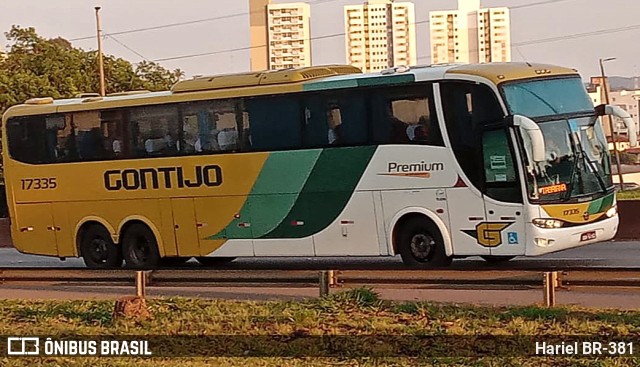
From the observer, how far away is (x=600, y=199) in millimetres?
17594

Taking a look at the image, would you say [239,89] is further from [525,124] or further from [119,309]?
[119,309]

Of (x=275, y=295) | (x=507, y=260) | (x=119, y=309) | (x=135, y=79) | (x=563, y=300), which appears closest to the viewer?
(x=119, y=309)

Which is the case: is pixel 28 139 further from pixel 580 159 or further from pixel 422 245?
pixel 580 159

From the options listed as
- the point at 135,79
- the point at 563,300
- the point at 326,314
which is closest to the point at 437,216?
the point at 563,300

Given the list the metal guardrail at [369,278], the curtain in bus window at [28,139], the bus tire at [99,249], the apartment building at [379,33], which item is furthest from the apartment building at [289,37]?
the metal guardrail at [369,278]

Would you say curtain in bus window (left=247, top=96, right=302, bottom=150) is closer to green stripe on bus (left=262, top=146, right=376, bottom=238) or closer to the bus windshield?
green stripe on bus (left=262, top=146, right=376, bottom=238)

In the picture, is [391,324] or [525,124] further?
[525,124]

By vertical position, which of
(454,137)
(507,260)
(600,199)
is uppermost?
(454,137)

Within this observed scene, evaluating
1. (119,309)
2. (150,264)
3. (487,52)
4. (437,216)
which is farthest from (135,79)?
(487,52)

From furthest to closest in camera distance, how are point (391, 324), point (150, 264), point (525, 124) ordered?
point (150, 264), point (525, 124), point (391, 324)

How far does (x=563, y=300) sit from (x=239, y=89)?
7927 mm

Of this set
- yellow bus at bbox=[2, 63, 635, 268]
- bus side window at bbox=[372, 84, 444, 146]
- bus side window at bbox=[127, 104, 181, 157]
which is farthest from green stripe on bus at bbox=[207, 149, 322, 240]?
bus side window at bbox=[127, 104, 181, 157]

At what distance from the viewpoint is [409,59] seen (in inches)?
4951

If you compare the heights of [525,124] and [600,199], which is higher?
[525,124]
